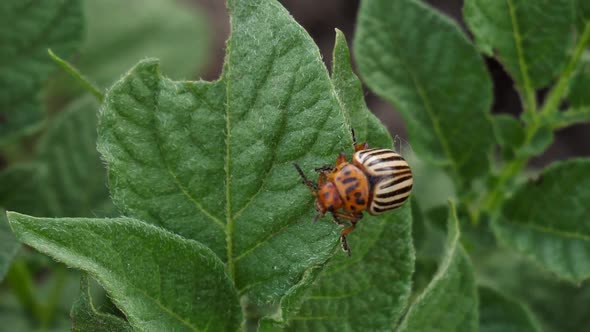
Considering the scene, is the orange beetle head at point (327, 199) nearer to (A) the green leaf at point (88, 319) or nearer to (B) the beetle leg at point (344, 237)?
(B) the beetle leg at point (344, 237)

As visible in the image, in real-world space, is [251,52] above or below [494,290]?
above

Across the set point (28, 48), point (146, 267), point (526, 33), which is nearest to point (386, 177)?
point (146, 267)

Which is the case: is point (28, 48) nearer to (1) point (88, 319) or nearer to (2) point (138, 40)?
(1) point (88, 319)

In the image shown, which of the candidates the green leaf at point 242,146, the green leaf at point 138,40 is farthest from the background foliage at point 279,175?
the green leaf at point 138,40

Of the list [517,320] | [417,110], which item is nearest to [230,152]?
[417,110]

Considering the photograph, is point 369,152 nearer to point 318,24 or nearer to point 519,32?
point 519,32

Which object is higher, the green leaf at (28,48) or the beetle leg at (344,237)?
the green leaf at (28,48)
